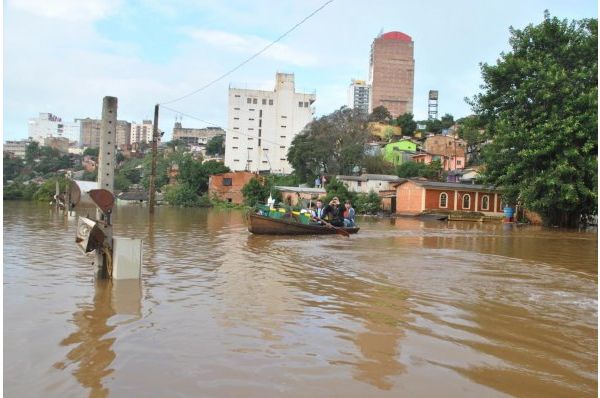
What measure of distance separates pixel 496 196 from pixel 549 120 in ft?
62.0

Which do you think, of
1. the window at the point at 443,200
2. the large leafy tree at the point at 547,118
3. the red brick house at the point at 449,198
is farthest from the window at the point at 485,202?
the large leafy tree at the point at 547,118

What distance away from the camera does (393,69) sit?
133875mm

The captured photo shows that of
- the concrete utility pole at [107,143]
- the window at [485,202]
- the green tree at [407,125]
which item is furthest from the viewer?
the green tree at [407,125]

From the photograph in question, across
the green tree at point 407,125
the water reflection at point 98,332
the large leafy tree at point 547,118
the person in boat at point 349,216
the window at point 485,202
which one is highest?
the green tree at point 407,125

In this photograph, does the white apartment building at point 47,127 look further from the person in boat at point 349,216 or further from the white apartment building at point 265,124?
the person in boat at point 349,216

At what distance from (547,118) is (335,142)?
1328 inches

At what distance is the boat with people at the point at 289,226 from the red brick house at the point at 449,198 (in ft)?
→ 82.8

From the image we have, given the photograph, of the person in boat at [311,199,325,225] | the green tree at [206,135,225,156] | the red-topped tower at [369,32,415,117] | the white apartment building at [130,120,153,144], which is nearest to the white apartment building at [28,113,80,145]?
the white apartment building at [130,120,153,144]

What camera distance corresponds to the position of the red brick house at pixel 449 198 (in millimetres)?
42812

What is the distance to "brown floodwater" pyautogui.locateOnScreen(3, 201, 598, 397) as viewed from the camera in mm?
4281

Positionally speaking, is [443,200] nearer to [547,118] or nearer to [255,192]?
[547,118]

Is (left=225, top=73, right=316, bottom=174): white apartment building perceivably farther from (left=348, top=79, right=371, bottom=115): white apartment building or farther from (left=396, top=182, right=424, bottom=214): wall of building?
(left=348, top=79, right=371, bottom=115): white apartment building

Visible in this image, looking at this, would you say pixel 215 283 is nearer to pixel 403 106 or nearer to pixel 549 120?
pixel 549 120

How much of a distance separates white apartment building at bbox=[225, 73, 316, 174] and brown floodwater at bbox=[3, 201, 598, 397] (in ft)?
250
